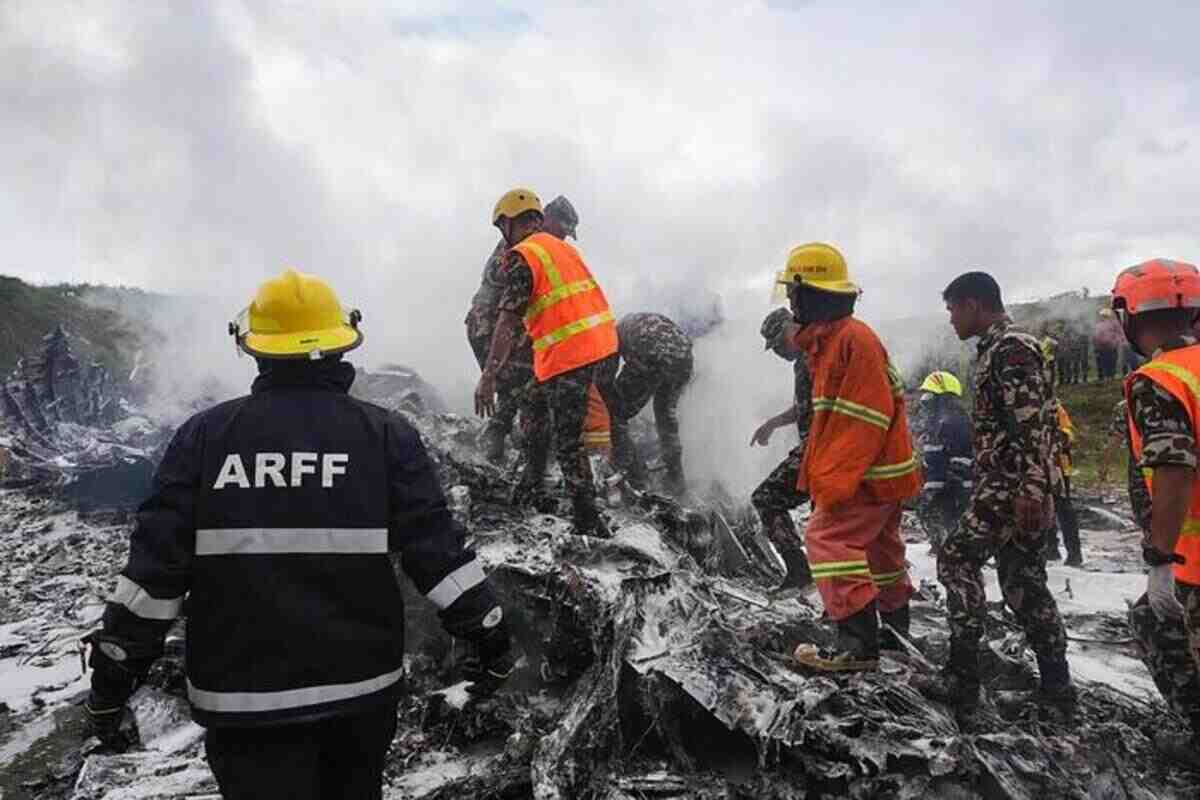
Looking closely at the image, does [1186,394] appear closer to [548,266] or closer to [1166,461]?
[1166,461]

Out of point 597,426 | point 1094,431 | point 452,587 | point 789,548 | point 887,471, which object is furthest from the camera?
point 1094,431

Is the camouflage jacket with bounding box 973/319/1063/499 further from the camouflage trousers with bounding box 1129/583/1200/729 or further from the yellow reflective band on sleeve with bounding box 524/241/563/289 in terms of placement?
the yellow reflective band on sleeve with bounding box 524/241/563/289

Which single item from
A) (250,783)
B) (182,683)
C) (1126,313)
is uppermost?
(1126,313)

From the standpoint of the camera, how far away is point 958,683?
2.93 metres

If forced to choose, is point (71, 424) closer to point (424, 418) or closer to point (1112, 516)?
point (424, 418)

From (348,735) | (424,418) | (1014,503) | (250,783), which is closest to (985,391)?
(1014,503)

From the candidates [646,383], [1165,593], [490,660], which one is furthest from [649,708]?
[646,383]

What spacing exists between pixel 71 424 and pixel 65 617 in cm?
476

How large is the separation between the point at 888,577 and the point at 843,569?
1.96 ft

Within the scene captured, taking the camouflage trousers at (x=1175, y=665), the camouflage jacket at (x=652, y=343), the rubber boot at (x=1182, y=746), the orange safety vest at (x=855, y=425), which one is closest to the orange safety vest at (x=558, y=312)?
the orange safety vest at (x=855, y=425)

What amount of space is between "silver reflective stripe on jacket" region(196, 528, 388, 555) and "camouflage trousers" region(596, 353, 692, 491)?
147 inches

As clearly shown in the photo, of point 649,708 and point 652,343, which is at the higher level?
point 652,343

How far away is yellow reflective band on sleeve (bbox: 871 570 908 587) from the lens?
11.3ft

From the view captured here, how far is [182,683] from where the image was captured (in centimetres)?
354
